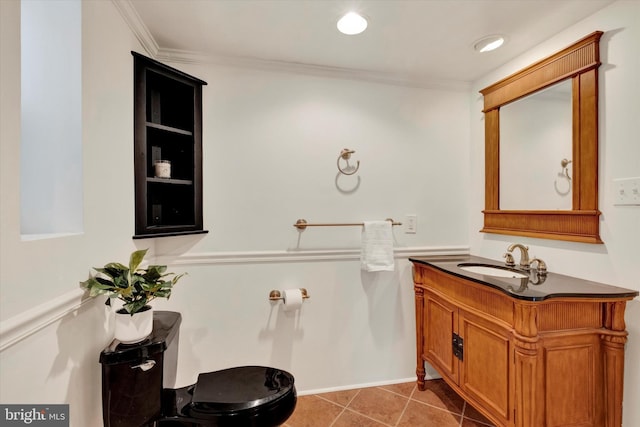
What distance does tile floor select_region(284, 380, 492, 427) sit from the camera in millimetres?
1667

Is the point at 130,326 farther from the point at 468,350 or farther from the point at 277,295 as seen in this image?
the point at 468,350

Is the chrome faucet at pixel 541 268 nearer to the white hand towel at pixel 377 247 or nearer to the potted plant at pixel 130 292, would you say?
the white hand towel at pixel 377 247

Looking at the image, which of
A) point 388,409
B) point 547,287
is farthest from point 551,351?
point 388,409

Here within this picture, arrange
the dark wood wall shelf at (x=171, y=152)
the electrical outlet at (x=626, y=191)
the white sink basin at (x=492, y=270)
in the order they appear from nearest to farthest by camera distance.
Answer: the electrical outlet at (x=626, y=191) → the dark wood wall shelf at (x=171, y=152) → the white sink basin at (x=492, y=270)

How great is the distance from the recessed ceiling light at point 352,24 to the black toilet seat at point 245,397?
1750 millimetres

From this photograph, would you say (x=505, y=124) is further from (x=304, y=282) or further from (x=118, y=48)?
(x=118, y=48)

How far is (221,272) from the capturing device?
183cm

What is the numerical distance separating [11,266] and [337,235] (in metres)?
1.54

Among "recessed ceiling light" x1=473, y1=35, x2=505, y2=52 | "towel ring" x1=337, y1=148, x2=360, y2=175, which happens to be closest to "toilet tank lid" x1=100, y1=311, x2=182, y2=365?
"towel ring" x1=337, y1=148, x2=360, y2=175

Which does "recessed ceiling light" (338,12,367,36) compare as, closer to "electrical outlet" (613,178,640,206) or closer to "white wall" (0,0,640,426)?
"white wall" (0,0,640,426)

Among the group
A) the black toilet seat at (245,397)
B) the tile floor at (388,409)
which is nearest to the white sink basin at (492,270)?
the tile floor at (388,409)

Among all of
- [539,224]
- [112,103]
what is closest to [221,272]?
[112,103]

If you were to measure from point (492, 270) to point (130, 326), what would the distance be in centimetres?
191

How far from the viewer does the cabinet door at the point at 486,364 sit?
1.28 metres
